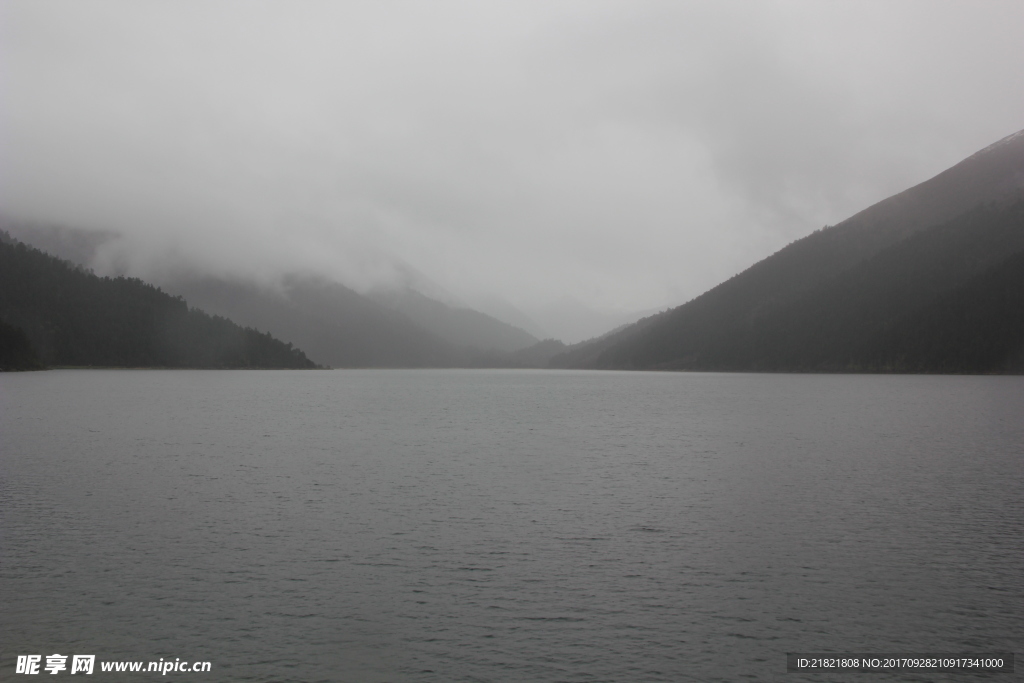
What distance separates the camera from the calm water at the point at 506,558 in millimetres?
20484

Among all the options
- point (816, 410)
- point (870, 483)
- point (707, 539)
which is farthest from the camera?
point (816, 410)

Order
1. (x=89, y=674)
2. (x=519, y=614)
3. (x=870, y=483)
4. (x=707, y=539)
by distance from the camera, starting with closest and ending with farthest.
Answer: (x=89, y=674) < (x=519, y=614) < (x=707, y=539) < (x=870, y=483)

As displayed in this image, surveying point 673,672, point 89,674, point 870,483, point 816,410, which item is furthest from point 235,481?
point 816,410

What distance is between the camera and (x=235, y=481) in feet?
151

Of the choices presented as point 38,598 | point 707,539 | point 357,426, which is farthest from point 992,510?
point 357,426

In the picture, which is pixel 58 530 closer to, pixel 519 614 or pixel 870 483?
pixel 519 614

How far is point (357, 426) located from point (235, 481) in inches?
1577

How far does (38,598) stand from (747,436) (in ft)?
212

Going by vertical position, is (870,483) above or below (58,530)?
above

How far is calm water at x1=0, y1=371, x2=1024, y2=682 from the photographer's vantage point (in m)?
20.5

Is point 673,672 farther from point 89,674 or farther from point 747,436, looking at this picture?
point 747,436

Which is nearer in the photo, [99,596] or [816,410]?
[99,596]

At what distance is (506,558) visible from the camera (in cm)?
2884

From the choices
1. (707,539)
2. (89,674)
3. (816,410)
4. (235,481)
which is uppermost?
(816,410)
